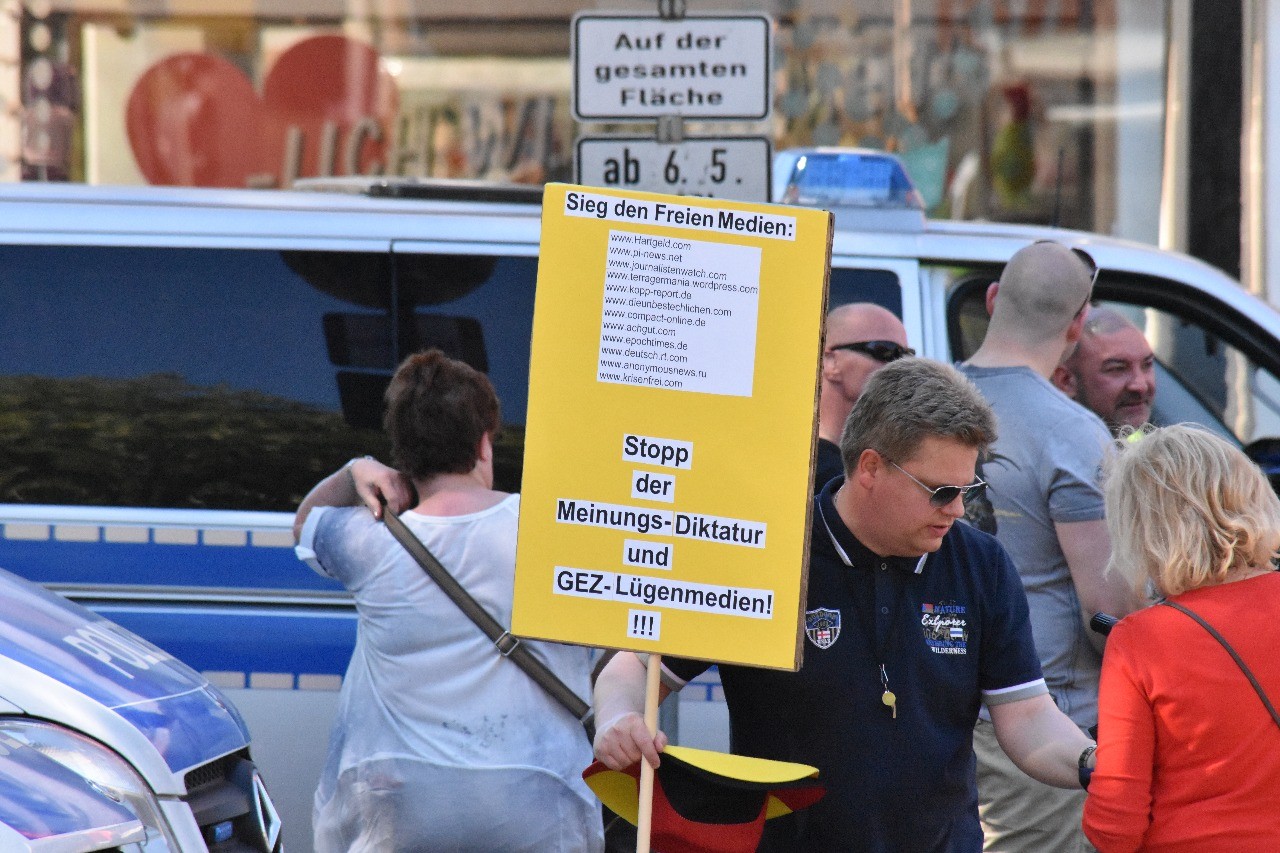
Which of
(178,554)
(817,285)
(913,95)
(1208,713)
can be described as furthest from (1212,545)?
(913,95)

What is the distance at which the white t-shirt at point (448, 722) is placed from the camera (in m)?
3.38

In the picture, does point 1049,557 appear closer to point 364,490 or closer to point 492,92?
point 364,490

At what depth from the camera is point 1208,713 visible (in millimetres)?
2465

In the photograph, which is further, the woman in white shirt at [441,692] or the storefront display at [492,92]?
the storefront display at [492,92]

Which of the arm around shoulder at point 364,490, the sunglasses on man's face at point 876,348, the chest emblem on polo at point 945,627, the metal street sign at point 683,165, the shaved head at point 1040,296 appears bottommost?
the chest emblem on polo at point 945,627

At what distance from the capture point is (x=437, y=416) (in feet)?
11.5

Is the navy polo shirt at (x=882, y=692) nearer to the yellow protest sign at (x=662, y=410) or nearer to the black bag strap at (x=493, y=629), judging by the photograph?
the yellow protest sign at (x=662, y=410)

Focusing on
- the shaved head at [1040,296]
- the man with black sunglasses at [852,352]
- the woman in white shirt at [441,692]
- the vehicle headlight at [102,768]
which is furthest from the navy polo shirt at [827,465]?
the vehicle headlight at [102,768]

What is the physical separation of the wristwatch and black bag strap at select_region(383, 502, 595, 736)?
1.05 meters

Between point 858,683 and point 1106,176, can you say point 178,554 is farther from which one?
point 1106,176

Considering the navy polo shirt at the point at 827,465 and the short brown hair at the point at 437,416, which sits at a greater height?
the short brown hair at the point at 437,416

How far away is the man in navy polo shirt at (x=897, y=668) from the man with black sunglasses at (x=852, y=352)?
1.22 meters

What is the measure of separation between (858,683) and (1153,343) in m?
2.51

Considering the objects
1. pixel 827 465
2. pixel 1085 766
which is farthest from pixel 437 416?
pixel 1085 766
